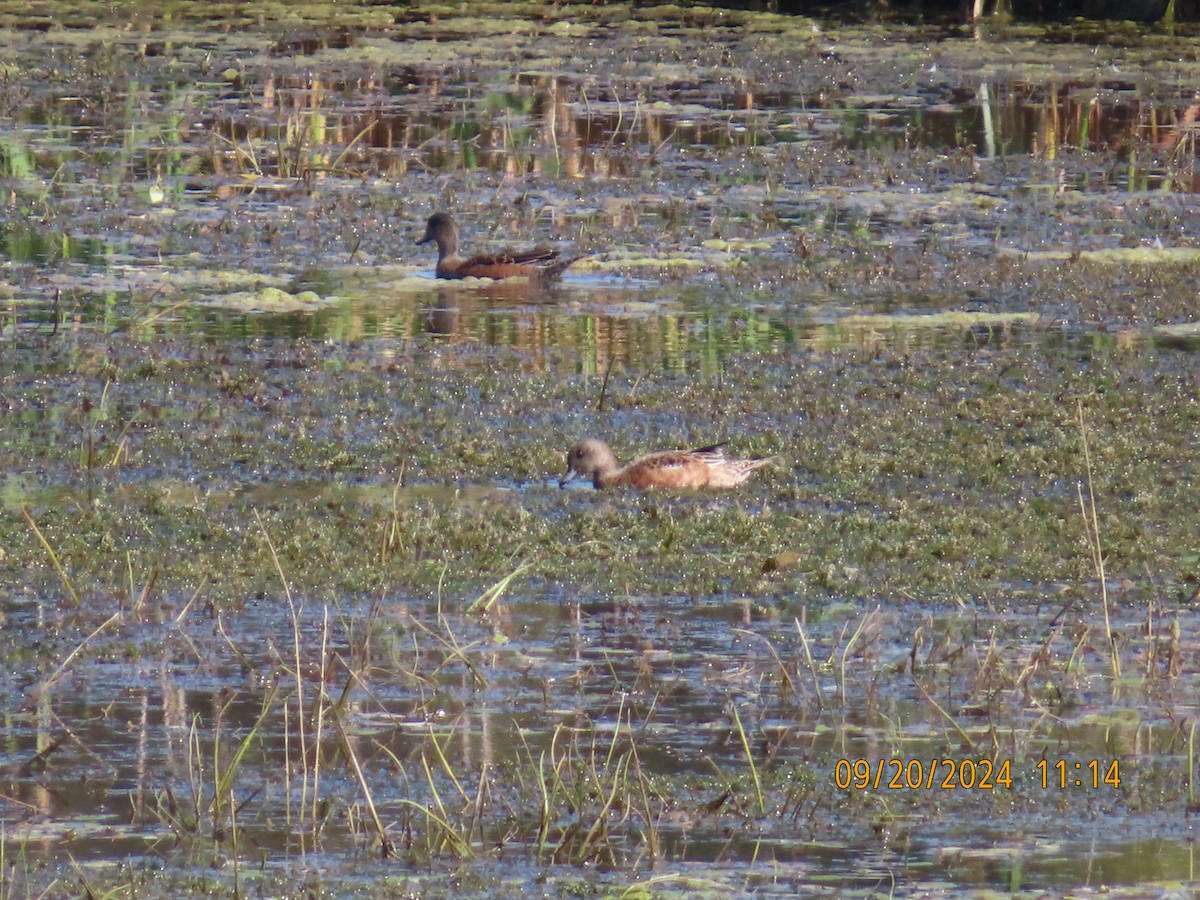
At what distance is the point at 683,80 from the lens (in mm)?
20250

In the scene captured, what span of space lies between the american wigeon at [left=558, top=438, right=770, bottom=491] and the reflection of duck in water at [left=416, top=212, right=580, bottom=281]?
390cm

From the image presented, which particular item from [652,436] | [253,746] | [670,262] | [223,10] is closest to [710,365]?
[652,436]

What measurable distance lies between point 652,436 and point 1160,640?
3.06m

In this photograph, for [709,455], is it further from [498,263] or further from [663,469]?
[498,263]

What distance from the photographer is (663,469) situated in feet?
27.3

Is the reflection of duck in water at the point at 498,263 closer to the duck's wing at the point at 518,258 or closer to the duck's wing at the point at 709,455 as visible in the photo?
the duck's wing at the point at 518,258

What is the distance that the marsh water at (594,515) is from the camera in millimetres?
5414

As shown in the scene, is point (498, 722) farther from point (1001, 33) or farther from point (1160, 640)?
point (1001, 33)

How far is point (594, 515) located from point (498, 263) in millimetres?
4352
